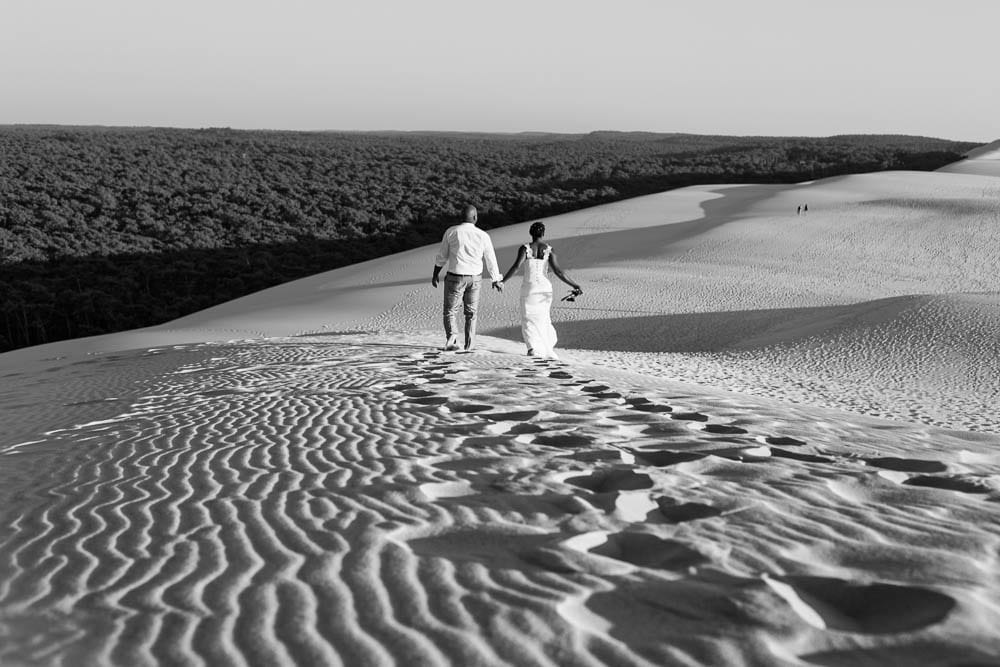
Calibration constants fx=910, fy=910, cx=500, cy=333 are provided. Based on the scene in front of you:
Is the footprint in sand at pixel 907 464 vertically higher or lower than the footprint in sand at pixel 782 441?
higher

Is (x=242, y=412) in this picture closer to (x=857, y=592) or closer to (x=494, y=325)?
(x=857, y=592)

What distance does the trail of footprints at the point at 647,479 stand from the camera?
279cm

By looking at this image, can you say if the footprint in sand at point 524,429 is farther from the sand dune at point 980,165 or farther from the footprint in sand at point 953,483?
the sand dune at point 980,165

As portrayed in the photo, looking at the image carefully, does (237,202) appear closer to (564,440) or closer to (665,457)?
(564,440)

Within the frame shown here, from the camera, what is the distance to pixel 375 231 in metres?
47.7

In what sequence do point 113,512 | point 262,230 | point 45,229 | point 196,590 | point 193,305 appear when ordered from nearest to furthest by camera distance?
point 196,590, point 113,512, point 193,305, point 45,229, point 262,230

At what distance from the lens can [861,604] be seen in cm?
280

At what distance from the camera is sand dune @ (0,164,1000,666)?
2.62m

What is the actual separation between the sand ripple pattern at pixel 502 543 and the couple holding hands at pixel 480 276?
3947 mm

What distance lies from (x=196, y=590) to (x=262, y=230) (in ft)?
148

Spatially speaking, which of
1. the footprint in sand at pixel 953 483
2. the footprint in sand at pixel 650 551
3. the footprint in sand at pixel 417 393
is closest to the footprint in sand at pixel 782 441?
the footprint in sand at pixel 953 483

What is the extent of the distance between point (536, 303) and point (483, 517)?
754cm

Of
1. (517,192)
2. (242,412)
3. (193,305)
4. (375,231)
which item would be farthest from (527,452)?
(517,192)

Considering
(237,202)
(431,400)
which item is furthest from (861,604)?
(237,202)
